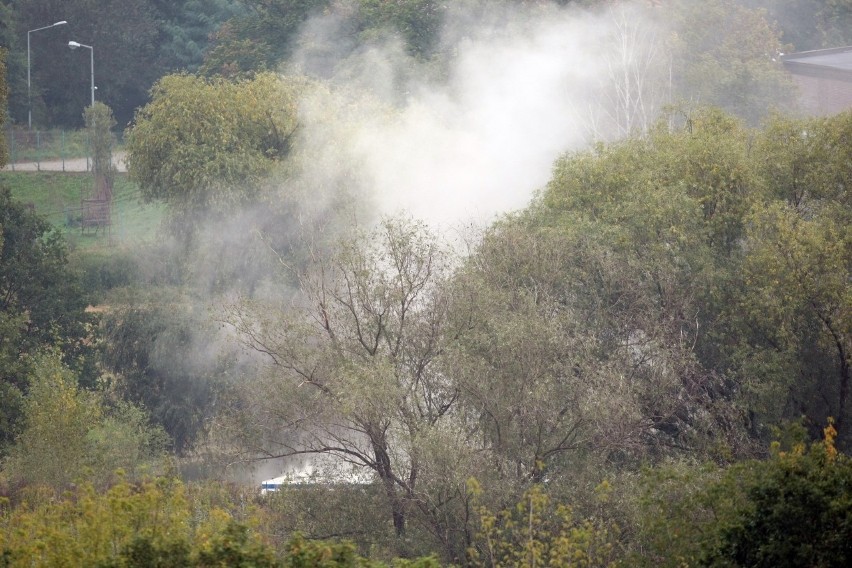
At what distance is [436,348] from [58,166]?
42.6 metres

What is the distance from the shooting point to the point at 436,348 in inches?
904

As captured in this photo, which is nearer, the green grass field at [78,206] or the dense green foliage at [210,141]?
the dense green foliage at [210,141]

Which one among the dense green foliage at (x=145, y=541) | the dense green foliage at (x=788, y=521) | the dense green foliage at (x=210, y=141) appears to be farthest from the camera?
the dense green foliage at (x=210, y=141)

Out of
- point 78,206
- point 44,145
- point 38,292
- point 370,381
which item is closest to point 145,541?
point 370,381

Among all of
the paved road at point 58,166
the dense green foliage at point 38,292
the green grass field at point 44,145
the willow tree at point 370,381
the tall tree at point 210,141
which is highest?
the green grass field at point 44,145

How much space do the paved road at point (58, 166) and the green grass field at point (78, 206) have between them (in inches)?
31.1

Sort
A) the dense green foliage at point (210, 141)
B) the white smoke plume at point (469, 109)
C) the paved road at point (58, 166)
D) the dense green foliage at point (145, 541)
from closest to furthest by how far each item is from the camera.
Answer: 1. the dense green foliage at point (145, 541)
2. the dense green foliage at point (210, 141)
3. the white smoke plume at point (469, 109)
4. the paved road at point (58, 166)

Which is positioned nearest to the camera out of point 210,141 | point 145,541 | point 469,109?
point 145,541

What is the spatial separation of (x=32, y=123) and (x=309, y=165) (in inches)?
1276

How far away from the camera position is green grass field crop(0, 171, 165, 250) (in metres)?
51.3

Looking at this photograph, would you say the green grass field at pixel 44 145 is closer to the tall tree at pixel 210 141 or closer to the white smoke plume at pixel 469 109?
the white smoke plume at pixel 469 109

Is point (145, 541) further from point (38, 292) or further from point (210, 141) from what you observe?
point (210, 141)

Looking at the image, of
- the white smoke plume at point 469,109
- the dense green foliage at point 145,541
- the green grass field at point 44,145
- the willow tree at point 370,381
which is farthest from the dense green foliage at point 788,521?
the green grass field at point 44,145

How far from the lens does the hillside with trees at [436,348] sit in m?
17.1
